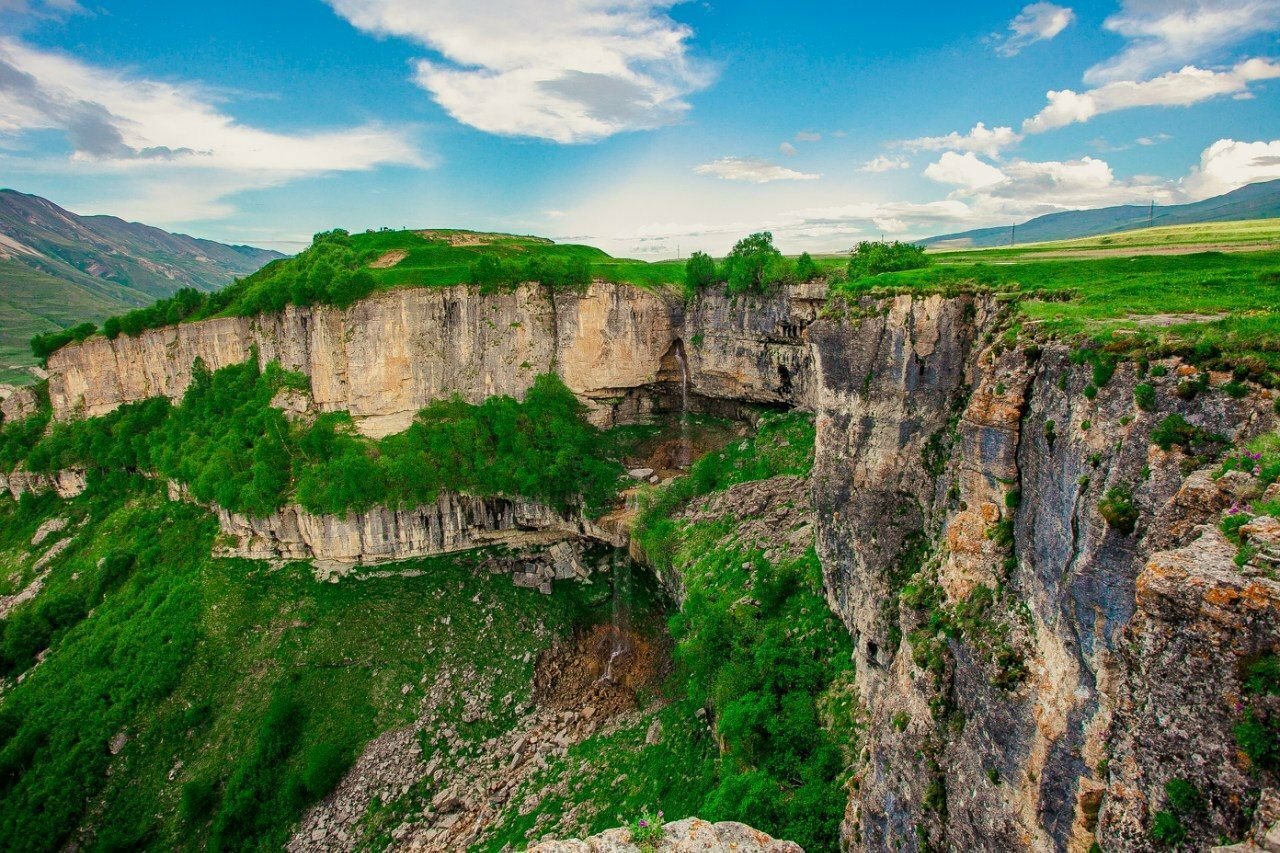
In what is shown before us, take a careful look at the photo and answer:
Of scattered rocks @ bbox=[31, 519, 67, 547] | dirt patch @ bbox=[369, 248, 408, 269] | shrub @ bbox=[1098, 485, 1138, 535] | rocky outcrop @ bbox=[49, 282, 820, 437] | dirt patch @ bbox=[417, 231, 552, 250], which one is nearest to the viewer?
shrub @ bbox=[1098, 485, 1138, 535]

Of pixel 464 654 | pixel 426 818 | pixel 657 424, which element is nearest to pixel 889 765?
pixel 426 818

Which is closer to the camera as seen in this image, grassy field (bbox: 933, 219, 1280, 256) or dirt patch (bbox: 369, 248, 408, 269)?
grassy field (bbox: 933, 219, 1280, 256)

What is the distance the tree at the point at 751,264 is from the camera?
140 ft

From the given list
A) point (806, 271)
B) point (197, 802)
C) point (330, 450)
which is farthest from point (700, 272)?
point (197, 802)

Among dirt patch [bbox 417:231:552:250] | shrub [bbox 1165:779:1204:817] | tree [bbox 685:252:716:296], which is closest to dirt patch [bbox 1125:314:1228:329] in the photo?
shrub [bbox 1165:779:1204:817]

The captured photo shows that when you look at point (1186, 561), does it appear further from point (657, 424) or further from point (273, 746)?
point (657, 424)

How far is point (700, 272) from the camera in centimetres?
4712

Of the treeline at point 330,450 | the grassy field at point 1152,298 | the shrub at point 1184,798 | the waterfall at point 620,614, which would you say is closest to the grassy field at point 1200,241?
the grassy field at point 1152,298

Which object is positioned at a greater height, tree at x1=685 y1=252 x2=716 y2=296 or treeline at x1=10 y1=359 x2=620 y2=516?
tree at x1=685 y1=252 x2=716 y2=296

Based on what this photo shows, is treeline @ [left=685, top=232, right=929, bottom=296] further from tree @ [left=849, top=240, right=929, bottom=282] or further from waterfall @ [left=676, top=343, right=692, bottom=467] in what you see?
waterfall @ [left=676, top=343, right=692, bottom=467]

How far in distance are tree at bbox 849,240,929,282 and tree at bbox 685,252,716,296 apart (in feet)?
45.6

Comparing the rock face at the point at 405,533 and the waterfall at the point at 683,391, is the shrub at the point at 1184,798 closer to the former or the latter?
the rock face at the point at 405,533

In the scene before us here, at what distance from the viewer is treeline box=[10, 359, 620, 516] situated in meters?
39.9

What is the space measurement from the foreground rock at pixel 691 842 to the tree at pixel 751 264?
36.9 metres
